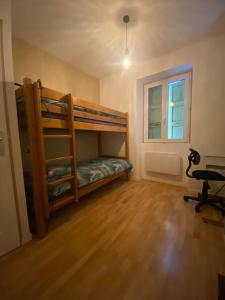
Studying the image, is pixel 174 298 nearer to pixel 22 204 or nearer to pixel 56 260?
pixel 56 260

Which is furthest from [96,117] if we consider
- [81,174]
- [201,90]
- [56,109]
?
[201,90]

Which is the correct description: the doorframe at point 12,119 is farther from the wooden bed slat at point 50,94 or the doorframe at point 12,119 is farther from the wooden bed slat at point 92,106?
the wooden bed slat at point 92,106

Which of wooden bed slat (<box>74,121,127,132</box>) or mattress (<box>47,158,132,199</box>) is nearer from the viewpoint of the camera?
mattress (<box>47,158,132,199</box>)

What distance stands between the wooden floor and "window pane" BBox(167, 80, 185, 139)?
65.0 inches

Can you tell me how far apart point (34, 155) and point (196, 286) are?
1779 millimetres

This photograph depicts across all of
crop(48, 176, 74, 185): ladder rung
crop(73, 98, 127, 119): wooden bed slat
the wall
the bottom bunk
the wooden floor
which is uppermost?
the wall

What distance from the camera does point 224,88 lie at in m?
2.12

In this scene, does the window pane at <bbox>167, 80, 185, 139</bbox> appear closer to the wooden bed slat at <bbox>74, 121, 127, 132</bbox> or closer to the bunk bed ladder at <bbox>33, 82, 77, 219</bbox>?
the wooden bed slat at <bbox>74, 121, 127, 132</bbox>

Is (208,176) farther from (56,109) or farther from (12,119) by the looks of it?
(12,119)

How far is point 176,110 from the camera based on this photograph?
2.98m

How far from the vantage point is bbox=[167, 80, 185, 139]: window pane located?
2.90m

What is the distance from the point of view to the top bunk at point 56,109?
4.59ft

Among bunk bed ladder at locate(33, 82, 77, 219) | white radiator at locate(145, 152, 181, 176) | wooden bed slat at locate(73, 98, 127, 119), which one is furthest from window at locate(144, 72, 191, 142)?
bunk bed ladder at locate(33, 82, 77, 219)

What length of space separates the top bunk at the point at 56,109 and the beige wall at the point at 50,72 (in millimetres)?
979
